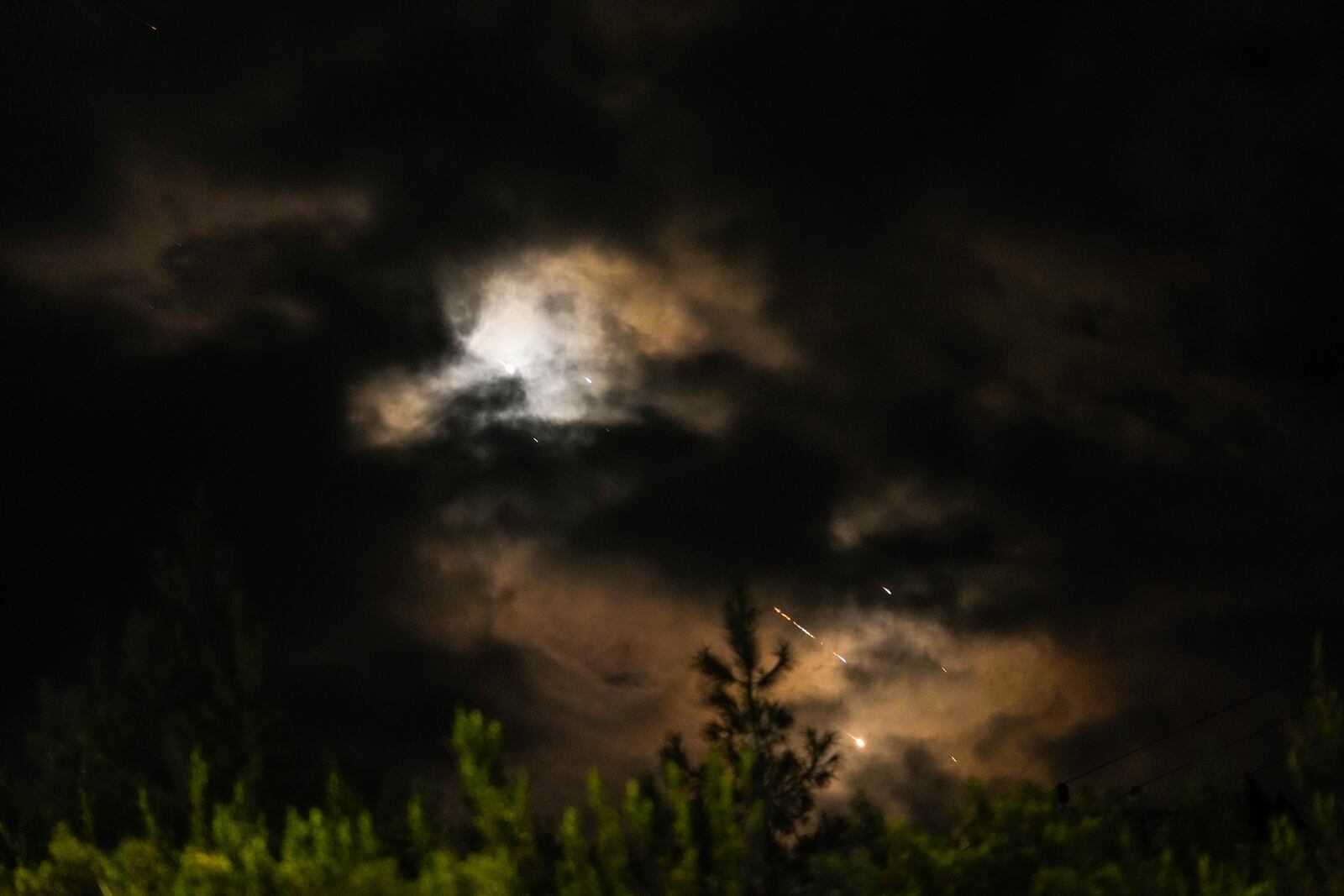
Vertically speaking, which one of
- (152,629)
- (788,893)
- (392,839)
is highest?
(152,629)

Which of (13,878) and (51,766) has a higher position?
(51,766)

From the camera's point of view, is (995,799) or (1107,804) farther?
(1107,804)

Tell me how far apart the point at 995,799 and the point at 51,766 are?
46.7 feet

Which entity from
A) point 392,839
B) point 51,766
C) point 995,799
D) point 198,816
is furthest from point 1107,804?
point 51,766

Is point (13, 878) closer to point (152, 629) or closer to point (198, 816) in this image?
point (198, 816)

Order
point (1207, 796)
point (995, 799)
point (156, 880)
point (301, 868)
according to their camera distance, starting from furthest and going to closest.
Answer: point (1207, 796), point (156, 880), point (995, 799), point (301, 868)

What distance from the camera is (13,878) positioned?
18500 millimetres

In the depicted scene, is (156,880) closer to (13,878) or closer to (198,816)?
(198,816)

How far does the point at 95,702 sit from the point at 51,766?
1207 millimetres

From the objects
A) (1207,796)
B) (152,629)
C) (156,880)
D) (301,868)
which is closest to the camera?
(301,868)

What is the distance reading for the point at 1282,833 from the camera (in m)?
17.1

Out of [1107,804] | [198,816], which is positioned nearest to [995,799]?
Result: [1107,804]

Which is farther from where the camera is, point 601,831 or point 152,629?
point 152,629

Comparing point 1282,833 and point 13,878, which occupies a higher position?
point 13,878
